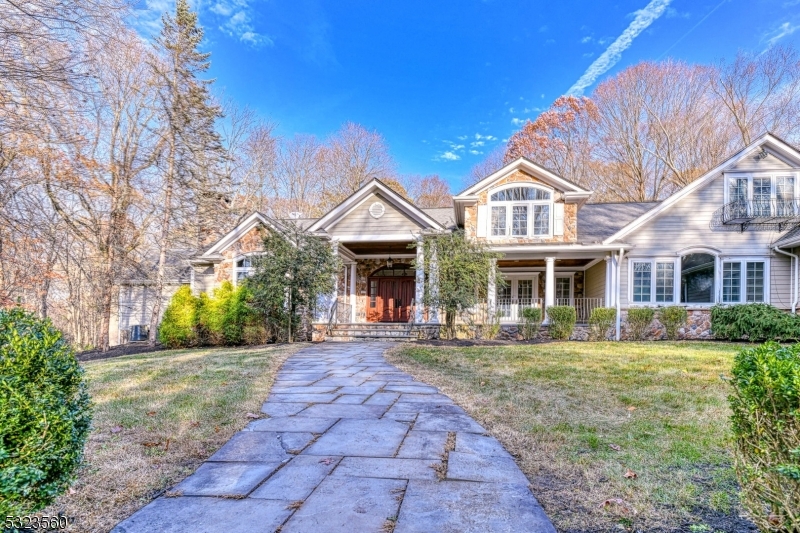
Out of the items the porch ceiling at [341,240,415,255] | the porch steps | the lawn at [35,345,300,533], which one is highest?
the porch ceiling at [341,240,415,255]

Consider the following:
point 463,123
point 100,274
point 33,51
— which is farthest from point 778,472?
point 463,123

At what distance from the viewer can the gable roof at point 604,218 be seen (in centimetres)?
1286

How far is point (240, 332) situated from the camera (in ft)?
36.5

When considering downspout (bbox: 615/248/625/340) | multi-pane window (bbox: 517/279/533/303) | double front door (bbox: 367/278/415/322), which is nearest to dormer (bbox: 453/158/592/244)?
downspout (bbox: 615/248/625/340)

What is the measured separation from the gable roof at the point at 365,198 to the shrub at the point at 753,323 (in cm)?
771

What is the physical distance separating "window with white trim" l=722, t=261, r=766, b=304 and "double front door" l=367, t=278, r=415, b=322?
9521 mm

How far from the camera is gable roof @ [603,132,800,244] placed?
11.4 meters

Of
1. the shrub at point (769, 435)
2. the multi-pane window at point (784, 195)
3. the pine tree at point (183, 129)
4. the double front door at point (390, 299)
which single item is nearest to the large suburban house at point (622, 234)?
the multi-pane window at point (784, 195)

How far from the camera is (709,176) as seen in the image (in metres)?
11.8

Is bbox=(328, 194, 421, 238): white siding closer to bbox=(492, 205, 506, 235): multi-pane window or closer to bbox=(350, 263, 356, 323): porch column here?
bbox=(350, 263, 356, 323): porch column

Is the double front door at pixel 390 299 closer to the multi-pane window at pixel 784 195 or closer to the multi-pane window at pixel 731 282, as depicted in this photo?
the multi-pane window at pixel 731 282

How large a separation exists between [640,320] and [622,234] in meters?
2.49

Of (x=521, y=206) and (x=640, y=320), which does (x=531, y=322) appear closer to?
(x=640, y=320)

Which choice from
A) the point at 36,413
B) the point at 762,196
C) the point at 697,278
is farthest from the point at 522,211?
the point at 36,413
